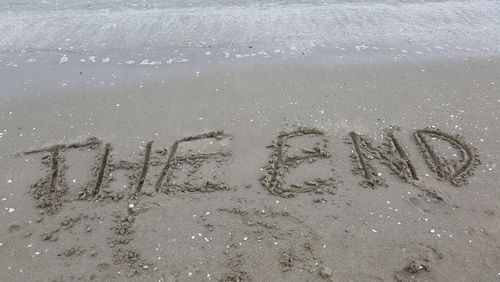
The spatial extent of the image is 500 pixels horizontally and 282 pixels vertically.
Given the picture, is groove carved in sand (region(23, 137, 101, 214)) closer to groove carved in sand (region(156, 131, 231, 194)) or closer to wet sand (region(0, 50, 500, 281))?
wet sand (region(0, 50, 500, 281))

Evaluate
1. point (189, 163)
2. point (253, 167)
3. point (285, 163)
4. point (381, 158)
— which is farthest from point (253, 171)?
point (381, 158)

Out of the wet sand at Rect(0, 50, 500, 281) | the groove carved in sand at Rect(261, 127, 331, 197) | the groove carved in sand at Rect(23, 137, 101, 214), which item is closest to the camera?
the wet sand at Rect(0, 50, 500, 281)

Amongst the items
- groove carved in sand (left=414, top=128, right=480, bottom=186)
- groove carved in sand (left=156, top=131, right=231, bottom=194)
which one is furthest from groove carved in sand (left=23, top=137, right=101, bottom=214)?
groove carved in sand (left=414, top=128, right=480, bottom=186)

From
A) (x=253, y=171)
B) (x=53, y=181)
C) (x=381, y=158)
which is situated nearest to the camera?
(x=53, y=181)

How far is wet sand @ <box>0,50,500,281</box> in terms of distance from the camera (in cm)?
271

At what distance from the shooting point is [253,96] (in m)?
4.31

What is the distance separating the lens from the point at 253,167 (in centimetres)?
348

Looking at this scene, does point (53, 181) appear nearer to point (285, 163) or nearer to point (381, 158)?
point (285, 163)

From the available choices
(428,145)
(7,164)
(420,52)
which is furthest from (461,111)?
(7,164)

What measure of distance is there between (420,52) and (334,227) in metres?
3.40

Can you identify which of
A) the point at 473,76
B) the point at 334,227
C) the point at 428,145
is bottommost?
the point at 334,227

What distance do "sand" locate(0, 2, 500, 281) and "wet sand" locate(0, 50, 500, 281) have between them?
0.05 ft

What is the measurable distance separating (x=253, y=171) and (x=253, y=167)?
2.0 inches

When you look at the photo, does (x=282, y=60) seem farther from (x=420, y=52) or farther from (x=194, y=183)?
(x=194, y=183)
